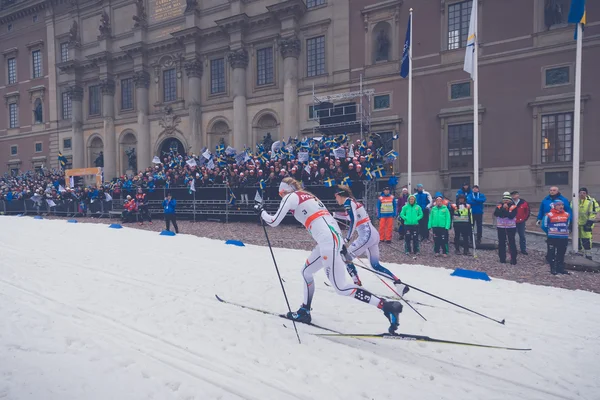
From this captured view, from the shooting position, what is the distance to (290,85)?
27.8m

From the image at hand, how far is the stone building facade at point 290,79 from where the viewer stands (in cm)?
2070

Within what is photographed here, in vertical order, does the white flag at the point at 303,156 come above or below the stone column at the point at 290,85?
below

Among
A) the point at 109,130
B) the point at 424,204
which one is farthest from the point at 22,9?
the point at 424,204

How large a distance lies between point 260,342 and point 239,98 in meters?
27.5

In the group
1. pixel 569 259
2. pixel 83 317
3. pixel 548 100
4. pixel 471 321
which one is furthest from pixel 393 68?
pixel 83 317

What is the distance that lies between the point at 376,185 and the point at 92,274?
1167 cm

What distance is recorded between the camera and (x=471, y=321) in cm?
568

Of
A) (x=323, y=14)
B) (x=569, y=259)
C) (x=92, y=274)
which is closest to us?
(x=92, y=274)

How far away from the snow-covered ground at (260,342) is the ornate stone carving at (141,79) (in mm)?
30084

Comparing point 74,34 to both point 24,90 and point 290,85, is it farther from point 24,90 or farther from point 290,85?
point 290,85

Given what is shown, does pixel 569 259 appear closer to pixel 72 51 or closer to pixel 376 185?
pixel 376 185

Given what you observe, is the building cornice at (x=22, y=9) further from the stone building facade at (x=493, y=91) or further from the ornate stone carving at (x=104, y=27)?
the stone building facade at (x=493, y=91)

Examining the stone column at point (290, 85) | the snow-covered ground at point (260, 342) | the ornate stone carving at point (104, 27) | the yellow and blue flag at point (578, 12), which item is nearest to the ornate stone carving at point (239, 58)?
the stone column at point (290, 85)

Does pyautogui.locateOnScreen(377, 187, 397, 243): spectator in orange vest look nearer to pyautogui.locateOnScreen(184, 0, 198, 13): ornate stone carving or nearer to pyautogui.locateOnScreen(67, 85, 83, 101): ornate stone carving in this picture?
pyautogui.locateOnScreen(184, 0, 198, 13): ornate stone carving
